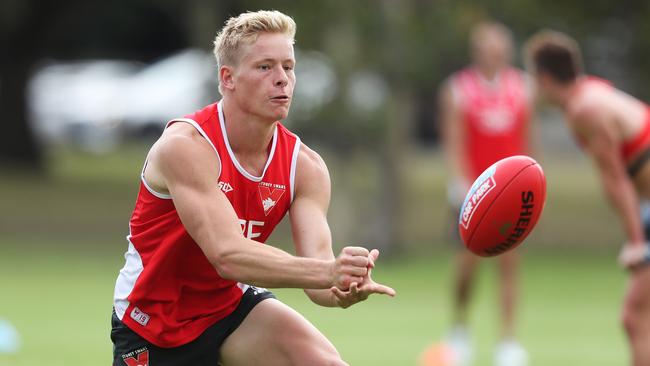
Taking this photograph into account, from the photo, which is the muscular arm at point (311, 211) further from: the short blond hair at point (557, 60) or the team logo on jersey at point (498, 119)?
the team logo on jersey at point (498, 119)

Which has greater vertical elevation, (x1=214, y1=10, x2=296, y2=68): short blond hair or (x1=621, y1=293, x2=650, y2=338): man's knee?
(x1=214, y1=10, x2=296, y2=68): short blond hair

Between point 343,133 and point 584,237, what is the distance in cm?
524

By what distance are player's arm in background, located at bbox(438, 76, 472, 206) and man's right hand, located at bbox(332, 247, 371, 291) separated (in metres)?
5.32

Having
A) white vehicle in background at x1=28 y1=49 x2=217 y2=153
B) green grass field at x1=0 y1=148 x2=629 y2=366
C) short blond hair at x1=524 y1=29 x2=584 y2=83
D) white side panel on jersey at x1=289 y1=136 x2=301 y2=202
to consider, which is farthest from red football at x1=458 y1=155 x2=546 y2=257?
white vehicle in background at x1=28 y1=49 x2=217 y2=153

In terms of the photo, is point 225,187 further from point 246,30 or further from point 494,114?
point 494,114

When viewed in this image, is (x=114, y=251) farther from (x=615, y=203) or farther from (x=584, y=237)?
(x=615, y=203)

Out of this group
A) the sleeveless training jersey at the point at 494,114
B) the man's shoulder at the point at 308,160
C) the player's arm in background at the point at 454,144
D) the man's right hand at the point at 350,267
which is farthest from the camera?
the sleeveless training jersey at the point at 494,114

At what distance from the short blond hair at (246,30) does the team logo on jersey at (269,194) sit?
0.52 meters

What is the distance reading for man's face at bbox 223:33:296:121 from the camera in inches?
201

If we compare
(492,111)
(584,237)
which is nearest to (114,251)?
(584,237)

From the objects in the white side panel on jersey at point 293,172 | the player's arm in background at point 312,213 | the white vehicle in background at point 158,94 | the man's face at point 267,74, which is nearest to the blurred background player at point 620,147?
the player's arm in background at point 312,213

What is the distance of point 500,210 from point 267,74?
1209mm

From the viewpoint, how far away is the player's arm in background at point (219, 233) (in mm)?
4730

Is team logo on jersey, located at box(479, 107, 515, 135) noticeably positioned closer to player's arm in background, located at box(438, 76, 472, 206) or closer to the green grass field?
player's arm in background, located at box(438, 76, 472, 206)
